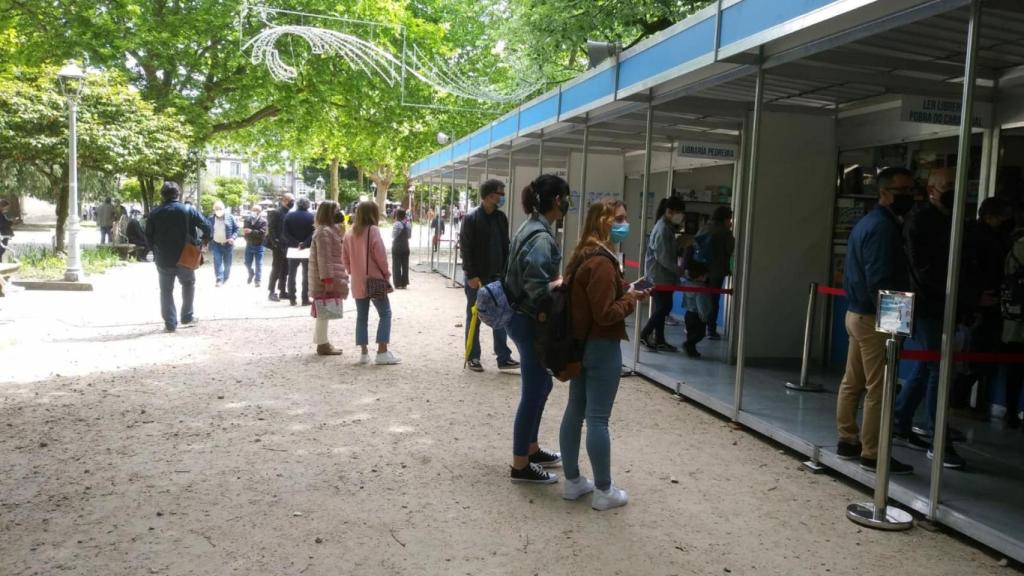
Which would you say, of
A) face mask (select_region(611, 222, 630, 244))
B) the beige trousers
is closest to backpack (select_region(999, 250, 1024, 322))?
the beige trousers

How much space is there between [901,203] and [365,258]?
503 cm

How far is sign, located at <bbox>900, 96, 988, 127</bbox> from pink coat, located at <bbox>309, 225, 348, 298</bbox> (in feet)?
18.1

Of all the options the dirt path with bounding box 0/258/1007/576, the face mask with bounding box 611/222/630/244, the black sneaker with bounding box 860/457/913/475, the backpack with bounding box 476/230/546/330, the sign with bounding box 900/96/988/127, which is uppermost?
the sign with bounding box 900/96/988/127

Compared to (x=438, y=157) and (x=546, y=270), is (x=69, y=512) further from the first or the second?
(x=438, y=157)

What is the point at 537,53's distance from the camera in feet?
62.0

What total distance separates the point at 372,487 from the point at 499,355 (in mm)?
3838

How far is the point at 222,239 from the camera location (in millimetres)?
16406

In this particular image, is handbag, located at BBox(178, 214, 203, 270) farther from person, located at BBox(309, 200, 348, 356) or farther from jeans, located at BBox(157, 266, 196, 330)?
person, located at BBox(309, 200, 348, 356)

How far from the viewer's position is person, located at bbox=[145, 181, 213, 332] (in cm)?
1027

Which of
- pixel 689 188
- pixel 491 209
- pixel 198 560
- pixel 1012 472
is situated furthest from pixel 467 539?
pixel 689 188

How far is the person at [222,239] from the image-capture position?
641 inches

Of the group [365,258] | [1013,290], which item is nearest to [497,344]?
[365,258]

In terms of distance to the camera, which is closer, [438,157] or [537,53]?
[537,53]

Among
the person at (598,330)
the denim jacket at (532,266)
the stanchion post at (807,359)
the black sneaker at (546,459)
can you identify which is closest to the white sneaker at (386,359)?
the black sneaker at (546,459)
